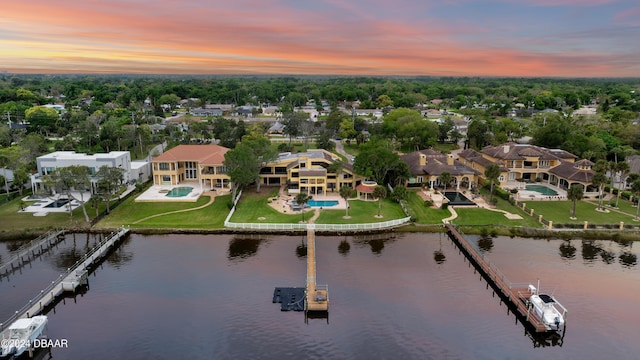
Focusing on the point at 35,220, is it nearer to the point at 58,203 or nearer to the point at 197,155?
the point at 58,203

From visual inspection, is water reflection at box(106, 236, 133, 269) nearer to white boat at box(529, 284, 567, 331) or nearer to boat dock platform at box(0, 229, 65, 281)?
boat dock platform at box(0, 229, 65, 281)

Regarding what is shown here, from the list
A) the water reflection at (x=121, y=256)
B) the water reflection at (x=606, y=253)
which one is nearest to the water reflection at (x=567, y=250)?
the water reflection at (x=606, y=253)

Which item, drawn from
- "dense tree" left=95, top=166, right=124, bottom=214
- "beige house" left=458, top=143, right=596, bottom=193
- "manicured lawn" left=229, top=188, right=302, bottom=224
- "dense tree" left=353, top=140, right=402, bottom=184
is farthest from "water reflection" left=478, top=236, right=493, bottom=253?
"dense tree" left=95, top=166, right=124, bottom=214

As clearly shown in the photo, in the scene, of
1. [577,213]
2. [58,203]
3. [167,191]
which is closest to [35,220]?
[58,203]

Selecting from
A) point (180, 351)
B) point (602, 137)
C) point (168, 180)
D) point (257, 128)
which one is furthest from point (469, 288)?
point (257, 128)

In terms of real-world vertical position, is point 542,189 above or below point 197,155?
below

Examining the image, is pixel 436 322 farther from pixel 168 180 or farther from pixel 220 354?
pixel 168 180
